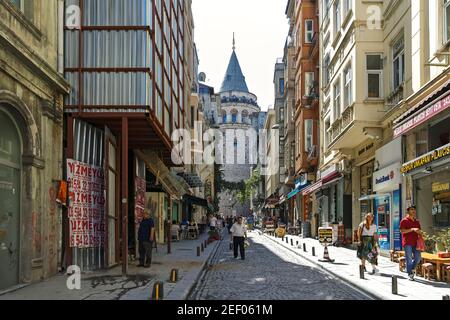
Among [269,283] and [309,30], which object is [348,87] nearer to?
[269,283]

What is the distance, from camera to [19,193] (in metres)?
12.7

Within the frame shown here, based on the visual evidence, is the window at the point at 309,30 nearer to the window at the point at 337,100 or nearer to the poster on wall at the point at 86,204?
the window at the point at 337,100

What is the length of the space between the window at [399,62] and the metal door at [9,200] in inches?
472

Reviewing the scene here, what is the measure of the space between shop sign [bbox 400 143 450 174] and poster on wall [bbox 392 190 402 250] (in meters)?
2.04

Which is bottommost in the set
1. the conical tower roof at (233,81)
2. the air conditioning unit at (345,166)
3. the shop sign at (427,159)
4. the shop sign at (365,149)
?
the shop sign at (427,159)

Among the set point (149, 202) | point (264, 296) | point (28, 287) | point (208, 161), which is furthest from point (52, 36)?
point (208, 161)

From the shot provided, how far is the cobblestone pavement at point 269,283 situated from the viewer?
11.6m

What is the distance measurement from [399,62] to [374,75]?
1.96 m

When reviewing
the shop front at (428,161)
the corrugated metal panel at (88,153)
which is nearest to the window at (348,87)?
the shop front at (428,161)

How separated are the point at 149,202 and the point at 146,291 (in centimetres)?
1782

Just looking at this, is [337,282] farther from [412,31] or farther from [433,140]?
[412,31]

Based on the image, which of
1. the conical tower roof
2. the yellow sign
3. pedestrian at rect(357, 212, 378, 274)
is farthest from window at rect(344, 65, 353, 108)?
the conical tower roof

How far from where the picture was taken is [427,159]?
49.4ft

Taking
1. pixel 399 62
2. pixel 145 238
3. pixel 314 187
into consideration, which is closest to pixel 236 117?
pixel 314 187
